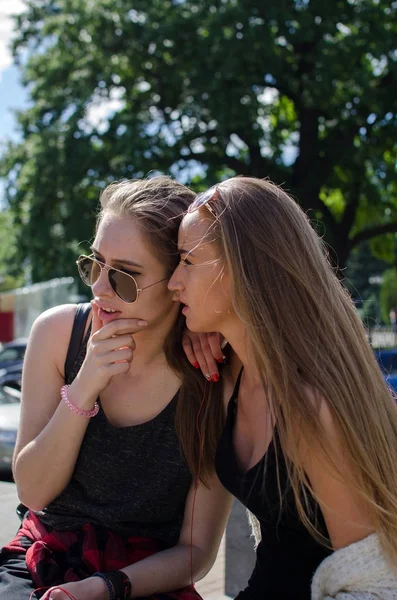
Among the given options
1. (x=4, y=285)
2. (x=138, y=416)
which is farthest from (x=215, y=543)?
(x=4, y=285)

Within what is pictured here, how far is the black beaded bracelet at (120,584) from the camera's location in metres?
1.86

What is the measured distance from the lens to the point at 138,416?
7.22 ft

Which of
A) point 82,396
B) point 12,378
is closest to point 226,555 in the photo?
point 82,396

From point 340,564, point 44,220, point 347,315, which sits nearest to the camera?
point 340,564

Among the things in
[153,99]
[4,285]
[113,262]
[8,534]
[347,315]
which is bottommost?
[4,285]

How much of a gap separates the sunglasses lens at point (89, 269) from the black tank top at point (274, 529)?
720 mm

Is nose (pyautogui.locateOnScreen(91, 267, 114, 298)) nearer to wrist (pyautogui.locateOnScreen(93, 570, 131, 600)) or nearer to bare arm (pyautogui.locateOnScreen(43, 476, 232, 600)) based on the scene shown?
bare arm (pyautogui.locateOnScreen(43, 476, 232, 600))

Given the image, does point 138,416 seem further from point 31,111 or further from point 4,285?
point 4,285

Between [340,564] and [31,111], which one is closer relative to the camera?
[340,564]

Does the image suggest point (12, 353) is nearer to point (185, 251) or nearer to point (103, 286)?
point (103, 286)

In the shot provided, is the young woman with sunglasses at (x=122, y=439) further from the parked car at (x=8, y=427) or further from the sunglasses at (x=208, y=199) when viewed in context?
the parked car at (x=8, y=427)

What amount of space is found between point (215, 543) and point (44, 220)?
13744mm

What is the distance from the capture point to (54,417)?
2.04m

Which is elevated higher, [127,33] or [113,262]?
[127,33]
